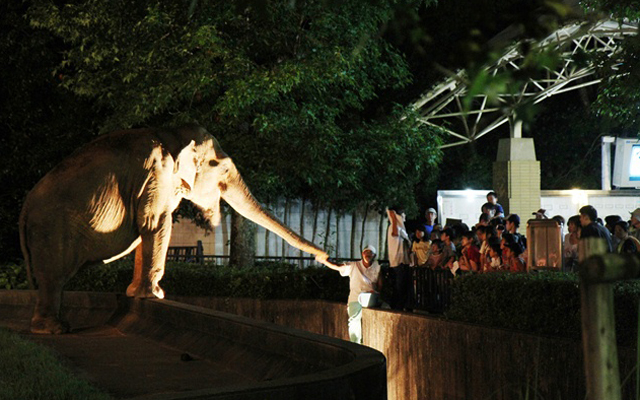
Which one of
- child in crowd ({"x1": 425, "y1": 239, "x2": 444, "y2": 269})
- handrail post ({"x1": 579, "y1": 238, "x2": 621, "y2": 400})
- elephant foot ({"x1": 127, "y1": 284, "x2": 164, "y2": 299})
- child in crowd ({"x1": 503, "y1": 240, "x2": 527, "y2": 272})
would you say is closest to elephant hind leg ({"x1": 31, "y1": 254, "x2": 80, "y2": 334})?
elephant foot ({"x1": 127, "y1": 284, "x2": 164, "y2": 299})

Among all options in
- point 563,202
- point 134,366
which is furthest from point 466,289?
point 563,202

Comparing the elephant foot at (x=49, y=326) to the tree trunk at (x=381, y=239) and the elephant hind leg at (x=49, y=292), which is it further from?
the tree trunk at (x=381, y=239)

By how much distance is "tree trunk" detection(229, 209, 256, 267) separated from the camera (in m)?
22.6

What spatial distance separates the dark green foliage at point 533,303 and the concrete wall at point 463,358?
0.30 metres

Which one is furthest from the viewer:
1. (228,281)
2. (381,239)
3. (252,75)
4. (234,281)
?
(381,239)

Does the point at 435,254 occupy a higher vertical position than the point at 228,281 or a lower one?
higher

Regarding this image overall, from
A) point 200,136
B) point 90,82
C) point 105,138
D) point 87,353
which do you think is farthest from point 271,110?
point 87,353

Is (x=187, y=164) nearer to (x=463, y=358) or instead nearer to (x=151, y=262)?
(x=151, y=262)

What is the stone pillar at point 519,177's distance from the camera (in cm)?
2497

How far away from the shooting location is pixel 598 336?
410 cm

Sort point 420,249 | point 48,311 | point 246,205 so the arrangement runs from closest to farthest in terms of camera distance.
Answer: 1. point 48,311
2. point 246,205
3. point 420,249

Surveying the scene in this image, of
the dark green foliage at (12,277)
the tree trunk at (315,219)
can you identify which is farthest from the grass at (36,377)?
the tree trunk at (315,219)

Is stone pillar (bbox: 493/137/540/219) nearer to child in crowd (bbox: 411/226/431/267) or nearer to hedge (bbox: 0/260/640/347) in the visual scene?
hedge (bbox: 0/260/640/347)

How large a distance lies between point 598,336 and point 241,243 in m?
18.8
